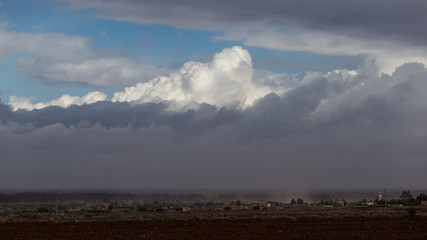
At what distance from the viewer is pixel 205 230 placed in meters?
50.4

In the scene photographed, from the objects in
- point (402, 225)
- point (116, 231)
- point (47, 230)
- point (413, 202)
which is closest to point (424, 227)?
point (402, 225)

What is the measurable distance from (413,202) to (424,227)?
3124 inches

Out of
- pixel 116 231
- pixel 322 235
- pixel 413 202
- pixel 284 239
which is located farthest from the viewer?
pixel 413 202

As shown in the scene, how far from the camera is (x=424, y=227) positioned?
2051 inches

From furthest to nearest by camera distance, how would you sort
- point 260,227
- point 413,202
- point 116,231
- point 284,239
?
point 413,202 → point 260,227 → point 116,231 → point 284,239

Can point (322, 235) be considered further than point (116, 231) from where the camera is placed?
No

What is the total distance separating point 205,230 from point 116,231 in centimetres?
746

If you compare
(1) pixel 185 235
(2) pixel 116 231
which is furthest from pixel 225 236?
(2) pixel 116 231

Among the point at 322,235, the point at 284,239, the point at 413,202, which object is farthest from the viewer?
the point at 413,202

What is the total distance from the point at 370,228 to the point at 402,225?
5238 mm

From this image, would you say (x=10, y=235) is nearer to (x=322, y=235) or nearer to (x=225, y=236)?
(x=225, y=236)

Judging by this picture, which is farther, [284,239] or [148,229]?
[148,229]

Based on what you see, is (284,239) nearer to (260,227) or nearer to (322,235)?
(322,235)

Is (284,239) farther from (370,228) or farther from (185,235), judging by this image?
(370,228)
